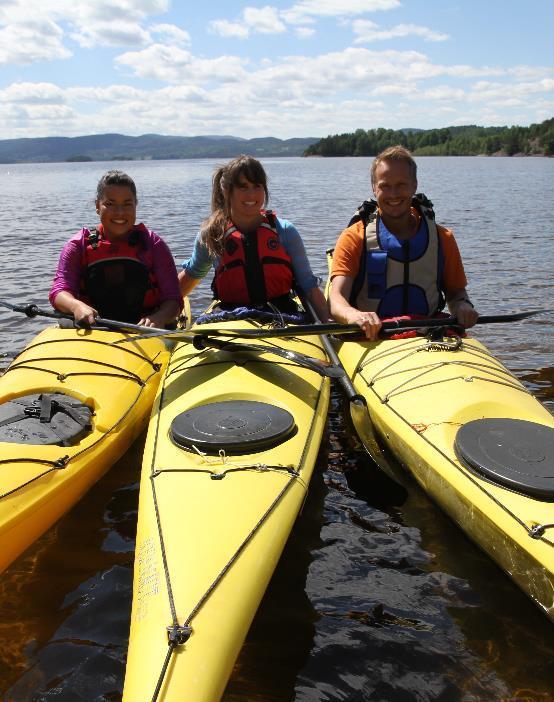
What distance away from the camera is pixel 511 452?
2.62 meters

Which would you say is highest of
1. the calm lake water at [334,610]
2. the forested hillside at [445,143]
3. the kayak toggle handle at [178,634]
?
the forested hillside at [445,143]

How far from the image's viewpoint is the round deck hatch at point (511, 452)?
8.00 feet

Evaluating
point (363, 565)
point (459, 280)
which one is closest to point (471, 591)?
point (363, 565)

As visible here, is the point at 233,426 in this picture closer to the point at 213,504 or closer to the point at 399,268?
the point at 213,504

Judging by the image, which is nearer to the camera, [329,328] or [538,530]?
[538,530]

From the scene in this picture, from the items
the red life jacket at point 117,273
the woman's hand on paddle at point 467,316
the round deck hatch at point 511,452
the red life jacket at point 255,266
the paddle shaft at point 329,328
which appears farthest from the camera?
the red life jacket at point 117,273

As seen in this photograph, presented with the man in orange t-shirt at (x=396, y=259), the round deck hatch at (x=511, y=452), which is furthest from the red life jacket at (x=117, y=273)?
the round deck hatch at (x=511, y=452)

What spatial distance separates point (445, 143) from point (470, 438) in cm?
8322

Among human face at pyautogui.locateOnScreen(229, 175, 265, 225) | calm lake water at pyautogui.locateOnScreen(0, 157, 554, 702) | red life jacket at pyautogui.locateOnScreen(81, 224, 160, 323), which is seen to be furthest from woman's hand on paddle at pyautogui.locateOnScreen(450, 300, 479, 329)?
red life jacket at pyautogui.locateOnScreen(81, 224, 160, 323)

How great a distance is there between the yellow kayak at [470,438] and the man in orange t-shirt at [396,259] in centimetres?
40

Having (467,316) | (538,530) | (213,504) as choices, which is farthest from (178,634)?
(467,316)

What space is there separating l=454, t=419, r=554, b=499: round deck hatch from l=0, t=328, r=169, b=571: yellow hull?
1.76m

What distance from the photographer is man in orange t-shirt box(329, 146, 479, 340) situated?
4.25 meters

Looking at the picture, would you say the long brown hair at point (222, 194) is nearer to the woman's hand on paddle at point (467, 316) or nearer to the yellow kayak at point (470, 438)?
the yellow kayak at point (470, 438)
